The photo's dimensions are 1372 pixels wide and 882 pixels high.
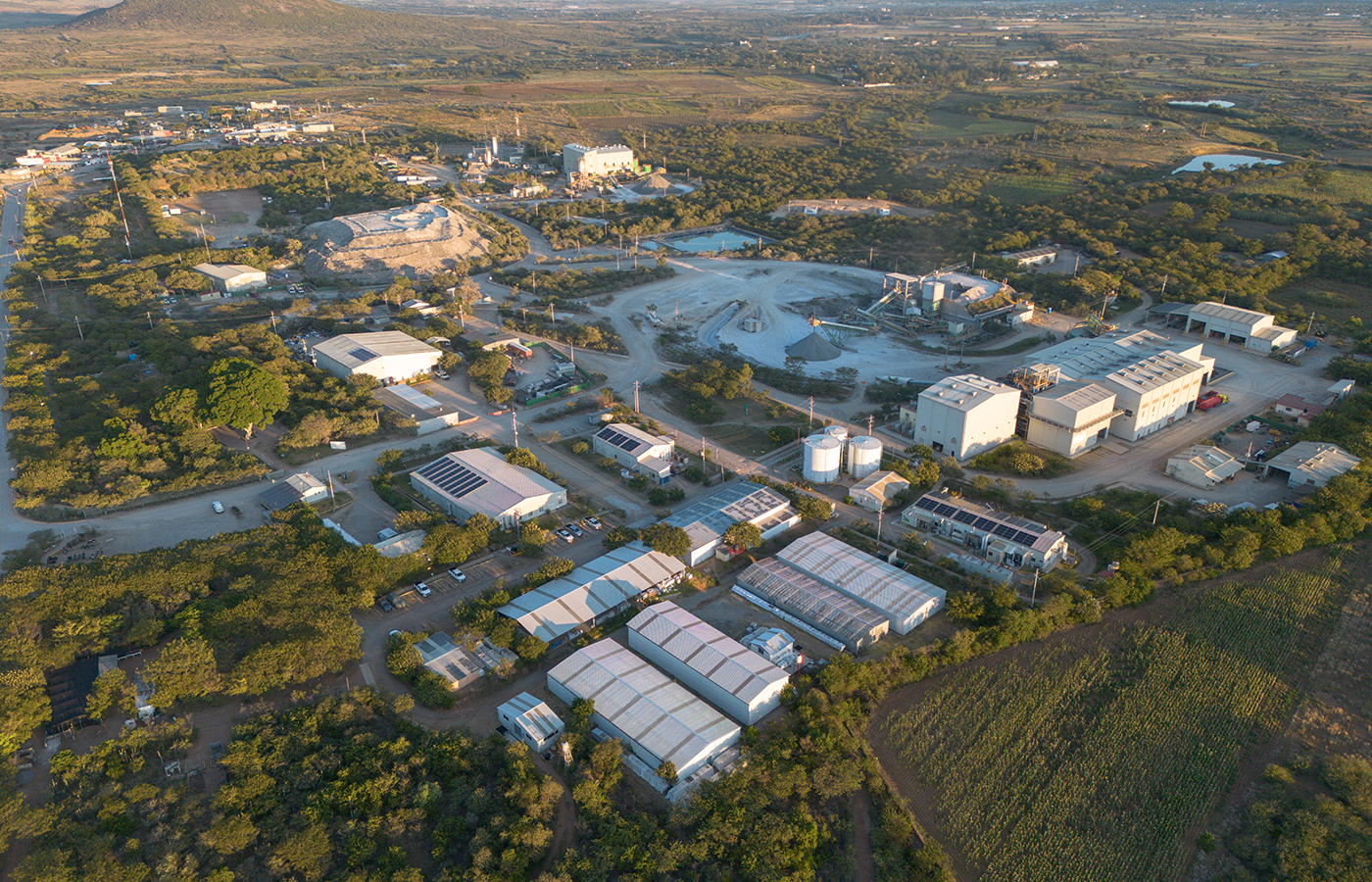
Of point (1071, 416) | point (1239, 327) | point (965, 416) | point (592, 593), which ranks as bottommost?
point (592, 593)

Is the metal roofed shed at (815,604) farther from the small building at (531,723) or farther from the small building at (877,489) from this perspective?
the small building at (531,723)

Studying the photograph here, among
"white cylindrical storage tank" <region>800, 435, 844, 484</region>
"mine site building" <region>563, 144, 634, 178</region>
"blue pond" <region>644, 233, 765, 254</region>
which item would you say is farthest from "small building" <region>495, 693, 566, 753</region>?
"mine site building" <region>563, 144, 634, 178</region>

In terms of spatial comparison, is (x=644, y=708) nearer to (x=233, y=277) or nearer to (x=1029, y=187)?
(x=233, y=277)

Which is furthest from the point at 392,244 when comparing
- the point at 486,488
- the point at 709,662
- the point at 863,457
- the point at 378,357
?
the point at 709,662

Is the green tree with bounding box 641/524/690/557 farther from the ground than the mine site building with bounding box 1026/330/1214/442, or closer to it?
closer to it

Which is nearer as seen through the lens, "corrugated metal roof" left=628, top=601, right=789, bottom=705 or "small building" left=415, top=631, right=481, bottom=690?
"corrugated metal roof" left=628, top=601, right=789, bottom=705

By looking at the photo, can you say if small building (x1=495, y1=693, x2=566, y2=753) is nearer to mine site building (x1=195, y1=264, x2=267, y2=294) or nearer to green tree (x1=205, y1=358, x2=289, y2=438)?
green tree (x1=205, y1=358, x2=289, y2=438)

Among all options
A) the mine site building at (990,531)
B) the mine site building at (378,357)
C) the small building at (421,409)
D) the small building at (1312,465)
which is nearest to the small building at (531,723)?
the mine site building at (990,531)
